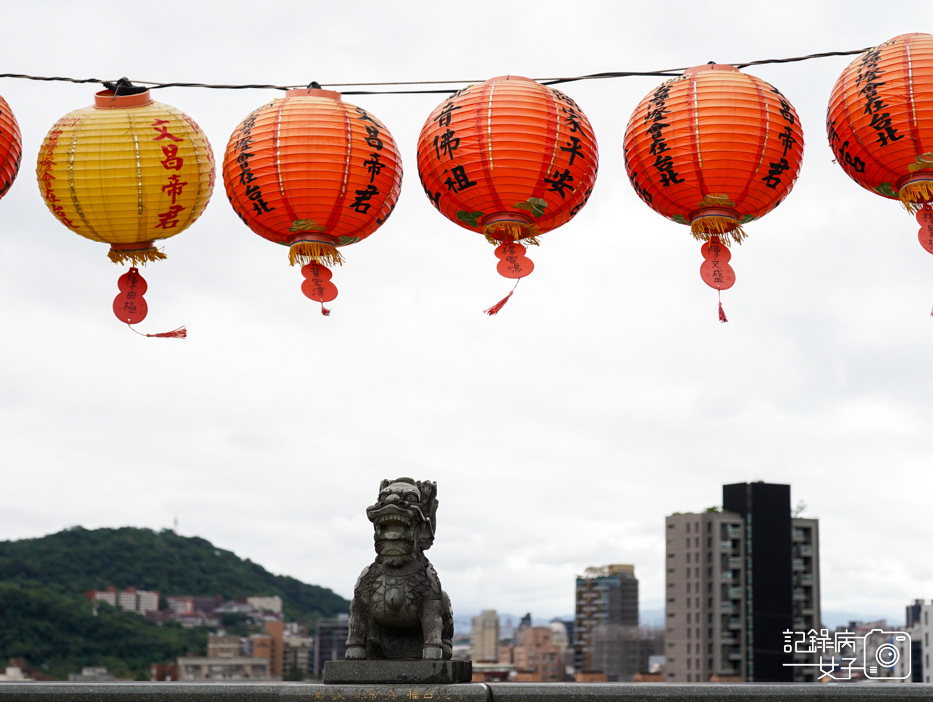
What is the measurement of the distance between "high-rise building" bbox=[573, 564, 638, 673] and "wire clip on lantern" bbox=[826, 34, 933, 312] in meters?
80.9

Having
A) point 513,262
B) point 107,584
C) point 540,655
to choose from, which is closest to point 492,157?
point 513,262

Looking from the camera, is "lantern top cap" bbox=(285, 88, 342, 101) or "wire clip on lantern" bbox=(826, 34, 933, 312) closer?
"wire clip on lantern" bbox=(826, 34, 933, 312)

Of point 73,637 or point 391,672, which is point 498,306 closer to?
point 391,672

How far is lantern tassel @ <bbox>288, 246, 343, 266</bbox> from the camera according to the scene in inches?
327

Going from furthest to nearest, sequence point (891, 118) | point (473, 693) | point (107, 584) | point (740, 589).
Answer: point (107, 584)
point (740, 589)
point (891, 118)
point (473, 693)

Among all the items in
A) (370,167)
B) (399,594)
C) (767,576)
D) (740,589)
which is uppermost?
(370,167)

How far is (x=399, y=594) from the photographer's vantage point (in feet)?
22.6

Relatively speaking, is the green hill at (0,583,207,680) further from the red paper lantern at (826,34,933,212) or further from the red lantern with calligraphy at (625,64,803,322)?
the red paper lantern at (826,34,933,212)

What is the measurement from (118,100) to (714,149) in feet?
15.0

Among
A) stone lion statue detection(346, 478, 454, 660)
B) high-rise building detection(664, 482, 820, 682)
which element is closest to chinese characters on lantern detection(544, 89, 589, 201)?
stone lion statue detection(346, 478, 454, 660)

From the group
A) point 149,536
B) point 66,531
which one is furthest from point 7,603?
point 149,536

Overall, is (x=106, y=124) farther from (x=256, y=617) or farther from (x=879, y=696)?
(x=256, y=617)

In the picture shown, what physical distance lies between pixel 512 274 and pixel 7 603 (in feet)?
285

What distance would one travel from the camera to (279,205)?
26.3 feet
